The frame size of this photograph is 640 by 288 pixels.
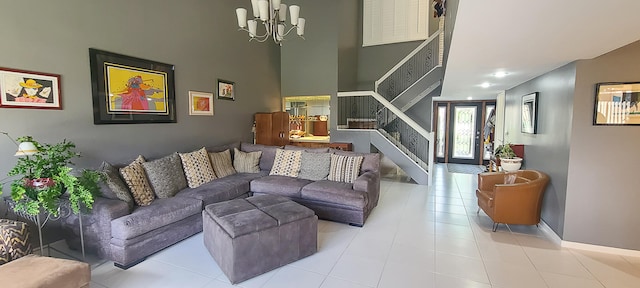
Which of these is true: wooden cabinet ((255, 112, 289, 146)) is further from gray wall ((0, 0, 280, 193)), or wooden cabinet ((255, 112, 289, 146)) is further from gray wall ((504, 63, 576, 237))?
gray wall ((504, 63, 576, 237))

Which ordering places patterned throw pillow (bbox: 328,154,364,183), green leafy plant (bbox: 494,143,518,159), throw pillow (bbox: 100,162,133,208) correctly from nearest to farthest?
1. throw pillow (bbox: 100,162,133,208)
2. patterned throw pillow (bbox: 328,154,364,183)
3. green leafy plant (bbox: 494,143,518,159)

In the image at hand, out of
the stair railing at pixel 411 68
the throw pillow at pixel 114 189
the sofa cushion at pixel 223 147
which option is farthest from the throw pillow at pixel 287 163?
the stair railing at pixel 411 68

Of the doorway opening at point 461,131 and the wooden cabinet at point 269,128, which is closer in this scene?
the wooden cabinet at point 269,128

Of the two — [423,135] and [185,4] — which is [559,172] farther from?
[185,4]

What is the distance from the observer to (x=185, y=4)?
434 centimetres

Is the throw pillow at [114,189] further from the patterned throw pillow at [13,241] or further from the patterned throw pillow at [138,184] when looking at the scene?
the patterned throw pillow at [13,241]

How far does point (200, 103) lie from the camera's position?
4.75 meters

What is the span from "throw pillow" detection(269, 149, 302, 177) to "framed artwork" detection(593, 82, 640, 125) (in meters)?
3.63

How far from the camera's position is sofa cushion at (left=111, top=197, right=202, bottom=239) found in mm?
2594

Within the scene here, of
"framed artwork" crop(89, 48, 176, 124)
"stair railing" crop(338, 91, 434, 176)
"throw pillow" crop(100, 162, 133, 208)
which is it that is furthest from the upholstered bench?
"stair railing" crop(338, 91, 434, 176)

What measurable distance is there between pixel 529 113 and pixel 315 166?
10.7ft

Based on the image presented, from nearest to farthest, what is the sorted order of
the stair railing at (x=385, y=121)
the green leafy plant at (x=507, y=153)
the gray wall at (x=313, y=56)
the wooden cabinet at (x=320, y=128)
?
the green leafy plant at (x=507, y=153)
the stair railing at (x=385, y=121)
the gray wall at (x=313, y=56)
the wooden cabinet at (x=320, y=128)

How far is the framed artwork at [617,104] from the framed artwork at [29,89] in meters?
5.53

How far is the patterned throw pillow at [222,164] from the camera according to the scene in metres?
4.43
